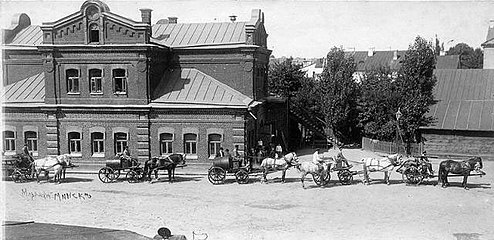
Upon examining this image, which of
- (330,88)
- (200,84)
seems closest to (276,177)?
(200,84)

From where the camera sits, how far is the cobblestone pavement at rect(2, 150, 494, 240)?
1602 centimetres

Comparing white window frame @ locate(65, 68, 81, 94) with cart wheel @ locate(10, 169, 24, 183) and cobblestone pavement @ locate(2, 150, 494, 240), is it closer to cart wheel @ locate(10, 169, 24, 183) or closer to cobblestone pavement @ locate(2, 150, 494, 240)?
cobblestone pavement @ locate(2, 150, 494, 240)

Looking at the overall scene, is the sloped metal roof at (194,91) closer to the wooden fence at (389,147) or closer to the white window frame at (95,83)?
the white window frame at (95,83)

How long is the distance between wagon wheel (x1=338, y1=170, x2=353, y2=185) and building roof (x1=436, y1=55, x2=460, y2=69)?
49861 mm

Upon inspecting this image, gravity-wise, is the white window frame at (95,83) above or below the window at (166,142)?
above

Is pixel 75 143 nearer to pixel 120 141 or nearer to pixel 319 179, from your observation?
pixel 120 141

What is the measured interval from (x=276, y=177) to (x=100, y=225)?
10.7 m

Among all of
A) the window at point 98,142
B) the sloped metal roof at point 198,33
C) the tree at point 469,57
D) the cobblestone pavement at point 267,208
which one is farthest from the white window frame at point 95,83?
the tree at point 469,57

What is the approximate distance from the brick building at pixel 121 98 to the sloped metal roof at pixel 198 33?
4.47 feet

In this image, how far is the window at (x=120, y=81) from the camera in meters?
27.5

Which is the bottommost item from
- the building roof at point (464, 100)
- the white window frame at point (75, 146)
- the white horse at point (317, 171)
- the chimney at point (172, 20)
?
the white horse at point (317, 171)

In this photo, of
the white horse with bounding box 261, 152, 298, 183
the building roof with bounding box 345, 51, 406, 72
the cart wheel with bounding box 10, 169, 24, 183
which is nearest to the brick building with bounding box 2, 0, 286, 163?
the white horse with bounding box 261, 152, 298, 183

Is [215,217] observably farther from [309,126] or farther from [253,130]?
[309,126]

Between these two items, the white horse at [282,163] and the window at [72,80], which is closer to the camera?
the white horse at [282,163]
